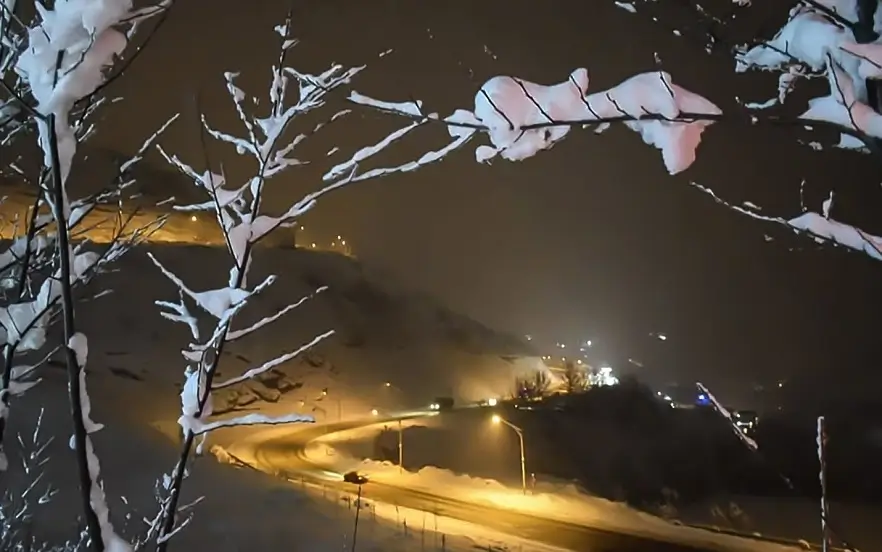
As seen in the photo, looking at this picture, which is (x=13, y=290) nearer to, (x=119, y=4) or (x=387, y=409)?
(x=119, y=4)

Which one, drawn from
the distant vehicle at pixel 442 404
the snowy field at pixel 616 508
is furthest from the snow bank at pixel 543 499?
the distant vehicle at pixel 442 404

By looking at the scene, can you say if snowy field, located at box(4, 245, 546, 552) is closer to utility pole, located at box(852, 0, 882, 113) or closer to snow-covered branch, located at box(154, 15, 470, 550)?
snow-covered branch, located at box(154, 15, 470, 550)

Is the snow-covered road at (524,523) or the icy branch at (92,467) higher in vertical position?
the icy branch at (92,467)

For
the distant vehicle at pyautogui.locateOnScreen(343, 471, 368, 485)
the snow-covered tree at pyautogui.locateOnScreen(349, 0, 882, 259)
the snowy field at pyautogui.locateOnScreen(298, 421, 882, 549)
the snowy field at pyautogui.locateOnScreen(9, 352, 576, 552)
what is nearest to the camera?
the snow-covered tree at pyautogui.locateOnScreen(349, 0, 882, 259)

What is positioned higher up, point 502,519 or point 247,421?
point 247,421

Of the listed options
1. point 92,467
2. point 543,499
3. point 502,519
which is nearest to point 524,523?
point 502,519

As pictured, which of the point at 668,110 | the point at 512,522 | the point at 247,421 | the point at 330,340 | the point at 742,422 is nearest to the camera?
the point at 668,110

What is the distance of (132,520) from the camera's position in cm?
1510

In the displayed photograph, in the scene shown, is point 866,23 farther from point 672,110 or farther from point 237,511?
point 237,511

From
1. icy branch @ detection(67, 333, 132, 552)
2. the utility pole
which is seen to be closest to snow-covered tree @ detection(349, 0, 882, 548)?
the utility pole

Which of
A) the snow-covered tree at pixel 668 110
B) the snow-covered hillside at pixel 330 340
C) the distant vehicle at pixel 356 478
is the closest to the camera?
the snow-covered tree at pixel 668 110

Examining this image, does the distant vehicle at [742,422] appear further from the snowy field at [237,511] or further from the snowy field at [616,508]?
the snowy field at [616,508]

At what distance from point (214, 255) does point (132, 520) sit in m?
71.1

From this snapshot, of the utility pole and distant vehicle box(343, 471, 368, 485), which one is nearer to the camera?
the utility pole
